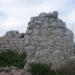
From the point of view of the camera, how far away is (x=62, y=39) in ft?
49.7

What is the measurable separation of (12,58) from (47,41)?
69.4 inches

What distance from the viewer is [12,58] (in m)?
15.5

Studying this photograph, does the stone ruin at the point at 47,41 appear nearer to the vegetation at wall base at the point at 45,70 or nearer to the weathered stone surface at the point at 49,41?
the weathered stone surface at the point at 49,41

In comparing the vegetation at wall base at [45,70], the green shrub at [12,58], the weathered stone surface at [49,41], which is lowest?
the vegetation at wall base at [45,70]

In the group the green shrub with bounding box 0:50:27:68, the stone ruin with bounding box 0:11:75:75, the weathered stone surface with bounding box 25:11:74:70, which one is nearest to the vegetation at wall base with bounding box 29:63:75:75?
the stone ruin with bounding box 0:11:75:75

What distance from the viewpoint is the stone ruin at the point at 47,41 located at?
48.6 feet

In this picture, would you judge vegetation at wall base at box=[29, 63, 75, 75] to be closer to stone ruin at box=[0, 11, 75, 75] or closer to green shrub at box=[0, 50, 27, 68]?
stone ruin at box=[0, 11, 75, 75]

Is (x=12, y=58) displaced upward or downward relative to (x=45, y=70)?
upward

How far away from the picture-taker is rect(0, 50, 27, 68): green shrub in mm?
15148

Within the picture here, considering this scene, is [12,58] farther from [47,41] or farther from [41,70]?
[41,70]

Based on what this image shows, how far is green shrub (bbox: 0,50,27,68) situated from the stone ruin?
37cm

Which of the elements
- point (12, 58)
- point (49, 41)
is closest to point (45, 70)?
point (49, 41)

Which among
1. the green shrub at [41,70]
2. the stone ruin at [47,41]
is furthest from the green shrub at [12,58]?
the green shrub at [41,70]

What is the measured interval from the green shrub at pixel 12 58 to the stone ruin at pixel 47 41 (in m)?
0.37
